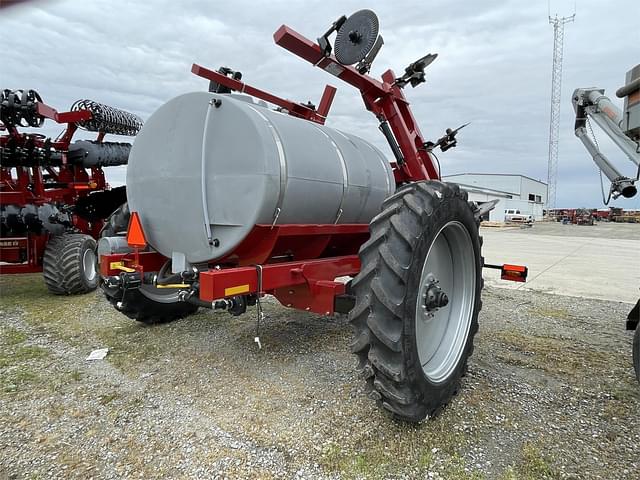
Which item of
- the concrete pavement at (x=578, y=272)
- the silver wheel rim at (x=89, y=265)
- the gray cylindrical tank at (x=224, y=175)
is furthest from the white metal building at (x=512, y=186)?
the gray cylindrical tank at (x=224, y=175)

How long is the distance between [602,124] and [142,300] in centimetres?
548

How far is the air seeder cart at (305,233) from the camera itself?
2.72 metres

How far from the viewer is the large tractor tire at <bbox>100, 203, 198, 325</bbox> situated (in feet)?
14.4

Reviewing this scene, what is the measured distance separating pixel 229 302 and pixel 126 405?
1057 millimetres

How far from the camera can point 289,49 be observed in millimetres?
4367

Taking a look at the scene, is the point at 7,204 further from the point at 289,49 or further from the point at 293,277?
the point at 293,277

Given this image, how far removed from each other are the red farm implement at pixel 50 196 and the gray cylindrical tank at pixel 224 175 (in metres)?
3.73

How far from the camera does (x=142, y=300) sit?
4762mm

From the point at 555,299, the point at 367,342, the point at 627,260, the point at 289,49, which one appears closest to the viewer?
the point at 367,342

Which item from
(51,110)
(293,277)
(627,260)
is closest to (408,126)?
(293,277)

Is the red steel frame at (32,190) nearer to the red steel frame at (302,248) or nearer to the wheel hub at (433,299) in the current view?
the red steel frame at (302,248)

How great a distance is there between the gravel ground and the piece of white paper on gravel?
10 centimetres

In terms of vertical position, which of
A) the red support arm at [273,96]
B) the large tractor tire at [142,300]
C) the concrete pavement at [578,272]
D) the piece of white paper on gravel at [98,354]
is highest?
the red support arm at [273,96]

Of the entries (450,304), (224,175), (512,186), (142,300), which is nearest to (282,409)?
(450,304)
